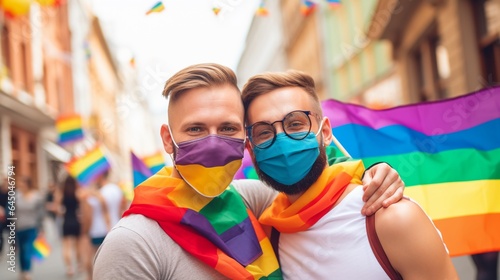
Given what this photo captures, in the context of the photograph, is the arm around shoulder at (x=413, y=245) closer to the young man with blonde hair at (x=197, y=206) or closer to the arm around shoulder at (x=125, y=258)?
the young man with blonde hair at (x=197, y=206)

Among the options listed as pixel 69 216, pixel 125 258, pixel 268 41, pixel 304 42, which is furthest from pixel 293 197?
pixel 268 41

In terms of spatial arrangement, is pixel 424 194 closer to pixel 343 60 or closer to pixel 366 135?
pixel 366 135

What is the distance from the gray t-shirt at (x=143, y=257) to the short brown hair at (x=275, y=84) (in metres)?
0.73

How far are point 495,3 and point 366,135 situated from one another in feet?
20.0

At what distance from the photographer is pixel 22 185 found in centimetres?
886

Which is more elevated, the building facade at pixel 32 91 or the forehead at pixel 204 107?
the building facade at pixel 32 91

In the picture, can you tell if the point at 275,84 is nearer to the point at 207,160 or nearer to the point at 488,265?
the point at 207,160

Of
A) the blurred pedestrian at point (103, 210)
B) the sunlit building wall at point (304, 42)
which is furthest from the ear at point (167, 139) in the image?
the sunlit building wall at point (304, 42)

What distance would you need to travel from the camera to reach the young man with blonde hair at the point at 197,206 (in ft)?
6.49

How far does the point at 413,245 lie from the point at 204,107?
0.99m

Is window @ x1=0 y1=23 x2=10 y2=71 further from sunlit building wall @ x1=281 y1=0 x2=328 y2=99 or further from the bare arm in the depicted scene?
the bare arm

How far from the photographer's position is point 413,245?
6.40 ft

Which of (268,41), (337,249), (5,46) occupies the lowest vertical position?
(337,249)

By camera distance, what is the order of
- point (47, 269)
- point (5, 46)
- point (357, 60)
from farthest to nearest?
point (357, 60)
point (5, 46)
point (47, 269)
